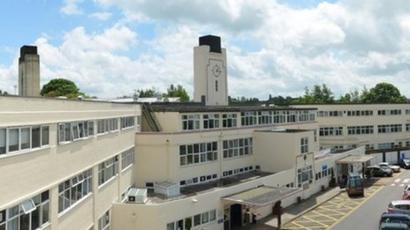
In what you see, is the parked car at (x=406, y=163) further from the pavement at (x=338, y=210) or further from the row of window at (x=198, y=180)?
the row of window at (x=198, y=180)

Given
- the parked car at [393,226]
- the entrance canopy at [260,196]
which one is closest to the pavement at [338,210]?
the entrance canopy at [260,196]

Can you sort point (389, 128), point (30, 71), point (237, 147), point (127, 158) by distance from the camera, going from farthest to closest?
point (389, 128), point (237, 147), point (127, 158), point (30, 71)

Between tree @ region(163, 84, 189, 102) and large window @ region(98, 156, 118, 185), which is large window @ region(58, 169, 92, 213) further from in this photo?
tree @ region(163, 84, 189, 102)

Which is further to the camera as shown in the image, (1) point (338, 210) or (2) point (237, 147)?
(2) point (237, 147)

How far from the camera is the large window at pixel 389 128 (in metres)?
63.7

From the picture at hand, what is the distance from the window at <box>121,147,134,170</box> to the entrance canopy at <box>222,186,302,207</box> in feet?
A: 20.0

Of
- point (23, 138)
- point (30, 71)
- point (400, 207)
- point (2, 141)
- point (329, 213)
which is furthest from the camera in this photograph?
point (329, 213)

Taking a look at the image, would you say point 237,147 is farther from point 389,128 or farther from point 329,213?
point 389,128

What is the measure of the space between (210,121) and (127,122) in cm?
747

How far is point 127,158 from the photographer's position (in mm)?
28375

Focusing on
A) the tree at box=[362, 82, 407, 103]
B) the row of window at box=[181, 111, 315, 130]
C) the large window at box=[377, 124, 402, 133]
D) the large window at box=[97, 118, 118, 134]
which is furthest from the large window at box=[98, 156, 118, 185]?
the tree at box=[362, 82, 407, 103]

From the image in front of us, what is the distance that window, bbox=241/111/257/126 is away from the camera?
38.0 meters

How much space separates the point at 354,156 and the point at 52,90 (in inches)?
1687

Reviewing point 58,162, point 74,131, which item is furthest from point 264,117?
point 58,162
